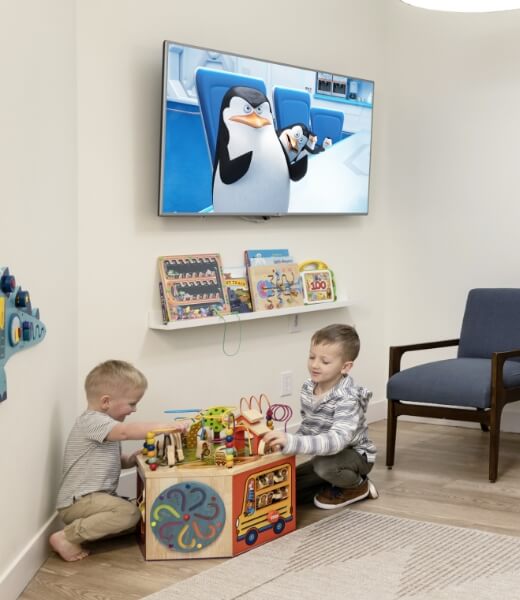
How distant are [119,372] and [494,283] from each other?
247 centimetres

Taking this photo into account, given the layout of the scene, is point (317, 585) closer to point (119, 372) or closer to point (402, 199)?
point (119, 372)

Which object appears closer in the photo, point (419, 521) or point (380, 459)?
point (419, 521)

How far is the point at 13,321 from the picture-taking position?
2.50 m

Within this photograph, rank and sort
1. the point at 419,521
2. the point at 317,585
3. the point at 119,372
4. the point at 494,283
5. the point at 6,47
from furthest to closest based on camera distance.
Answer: the point at 494,283 → the point at 419,521 → the point at 119,372 → the point at 317,585 → the point at 6,47

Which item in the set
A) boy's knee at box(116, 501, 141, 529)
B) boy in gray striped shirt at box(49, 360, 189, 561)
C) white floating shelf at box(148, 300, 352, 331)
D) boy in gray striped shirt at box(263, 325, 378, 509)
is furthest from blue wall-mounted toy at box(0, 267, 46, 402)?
boy in gray striped shirt at box(263, 325, 378, 509)

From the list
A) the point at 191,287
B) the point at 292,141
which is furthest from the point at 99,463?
the point at 292,141

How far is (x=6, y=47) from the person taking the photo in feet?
8.07

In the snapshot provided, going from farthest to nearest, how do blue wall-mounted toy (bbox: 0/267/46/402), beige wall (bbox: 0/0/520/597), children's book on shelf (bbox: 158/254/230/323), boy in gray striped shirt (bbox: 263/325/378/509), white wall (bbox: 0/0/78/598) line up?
children's book on shelf (bbox: 158/254/230/323) < boy in gray striped shirt (bbox: 263/325/378/509) < beige wall (bbox: 0/0/520/597) < white wall (bbox: 0/0/78/598) < blue wall-mounted toy (bbox: 0/267/46/402)

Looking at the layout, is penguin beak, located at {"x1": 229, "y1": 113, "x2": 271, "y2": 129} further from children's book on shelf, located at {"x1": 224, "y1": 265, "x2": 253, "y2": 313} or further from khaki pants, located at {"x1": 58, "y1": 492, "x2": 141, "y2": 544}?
khaki pants, located at {"x1": 58, "y1": 492, "x2": 141, "y2": 544}

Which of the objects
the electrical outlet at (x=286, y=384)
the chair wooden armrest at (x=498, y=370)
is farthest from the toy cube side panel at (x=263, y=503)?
the electrical outlet at (x=286, y=384)

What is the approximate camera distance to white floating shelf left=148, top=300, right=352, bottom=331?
3.66m

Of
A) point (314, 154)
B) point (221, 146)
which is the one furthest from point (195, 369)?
point (314, 154)

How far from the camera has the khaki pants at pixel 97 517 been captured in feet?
9.53

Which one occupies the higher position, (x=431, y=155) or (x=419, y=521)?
(x=431, y=155)
